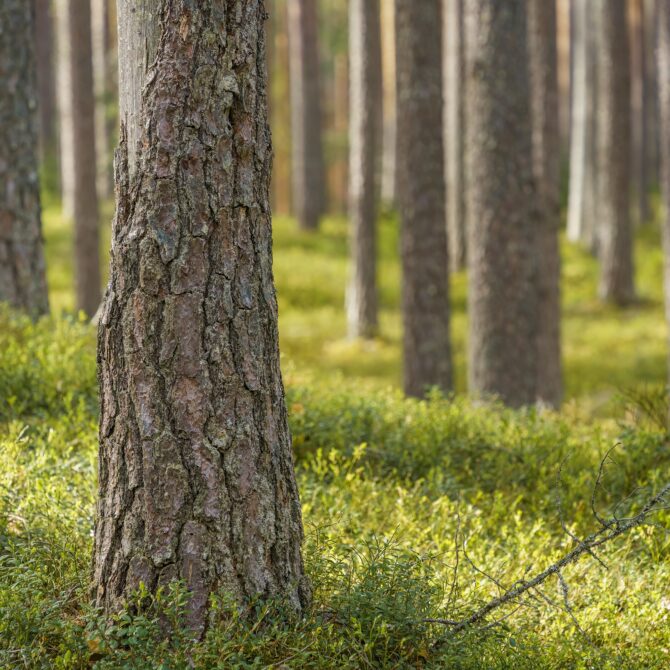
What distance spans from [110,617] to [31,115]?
202 inches

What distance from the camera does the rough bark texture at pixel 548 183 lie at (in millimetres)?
11047

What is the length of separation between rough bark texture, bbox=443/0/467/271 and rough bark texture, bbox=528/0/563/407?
21.6 feet

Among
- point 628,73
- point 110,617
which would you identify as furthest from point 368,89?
point 110,617

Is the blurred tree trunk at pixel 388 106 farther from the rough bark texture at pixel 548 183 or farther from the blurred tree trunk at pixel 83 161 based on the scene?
the blurred tree trunk at pixel 83 161

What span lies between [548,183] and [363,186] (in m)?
4.18

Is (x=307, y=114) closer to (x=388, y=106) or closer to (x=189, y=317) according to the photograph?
(x=388, y=106)

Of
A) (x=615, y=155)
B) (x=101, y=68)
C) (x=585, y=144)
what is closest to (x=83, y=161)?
(x=101, y=68)

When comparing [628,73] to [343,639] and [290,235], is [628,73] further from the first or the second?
[343,639]

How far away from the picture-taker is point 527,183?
868 centimetres

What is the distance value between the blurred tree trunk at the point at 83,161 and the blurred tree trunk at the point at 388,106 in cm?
1437

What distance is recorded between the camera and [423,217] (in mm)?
9594

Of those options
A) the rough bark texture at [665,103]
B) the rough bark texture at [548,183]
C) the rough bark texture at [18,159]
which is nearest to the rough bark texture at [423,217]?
the rough bark texture at [548,183]

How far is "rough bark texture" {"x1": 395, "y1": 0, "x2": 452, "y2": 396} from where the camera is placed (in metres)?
9.55

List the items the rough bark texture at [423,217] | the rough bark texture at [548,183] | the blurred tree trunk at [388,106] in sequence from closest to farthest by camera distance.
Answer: the rough bark texture at [423,217] < the rough bark texture at [548,183] < the blurred tree trunk at [388,106]
